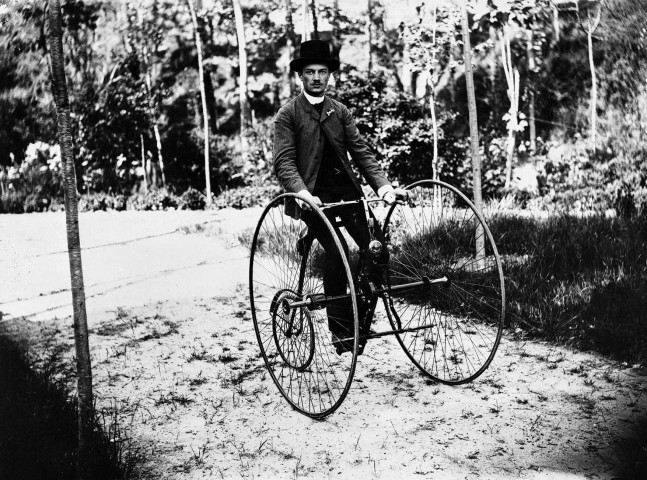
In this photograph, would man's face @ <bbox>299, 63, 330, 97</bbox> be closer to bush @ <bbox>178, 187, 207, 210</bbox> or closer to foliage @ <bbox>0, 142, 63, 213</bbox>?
foliage @ <bbox>0, 142, 63, 213</bbox>

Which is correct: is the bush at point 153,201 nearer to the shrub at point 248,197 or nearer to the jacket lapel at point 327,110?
the shrub at point 248,197

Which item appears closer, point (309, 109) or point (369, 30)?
point (309, 109)

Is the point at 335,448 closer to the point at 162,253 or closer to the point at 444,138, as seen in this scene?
the point at 162,253

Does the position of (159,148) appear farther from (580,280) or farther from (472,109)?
(580,280)

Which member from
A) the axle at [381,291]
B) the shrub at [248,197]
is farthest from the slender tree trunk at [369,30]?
the axle at [381,291]

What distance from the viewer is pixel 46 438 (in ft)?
10.7

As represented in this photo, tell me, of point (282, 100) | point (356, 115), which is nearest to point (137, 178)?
point (282, 100)

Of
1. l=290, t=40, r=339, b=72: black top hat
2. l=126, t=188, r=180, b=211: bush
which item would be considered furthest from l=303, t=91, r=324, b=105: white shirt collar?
l=126, t=188, r=180, b=211: bush

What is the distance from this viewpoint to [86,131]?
50.6ft

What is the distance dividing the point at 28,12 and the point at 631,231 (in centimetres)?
584

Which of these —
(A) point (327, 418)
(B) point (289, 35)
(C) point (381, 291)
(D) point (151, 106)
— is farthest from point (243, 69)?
(A) point (327, 418)

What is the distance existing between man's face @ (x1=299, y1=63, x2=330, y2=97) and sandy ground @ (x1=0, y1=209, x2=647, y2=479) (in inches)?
74.1

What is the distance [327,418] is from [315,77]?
1985 millimetres

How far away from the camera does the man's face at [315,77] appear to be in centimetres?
403
